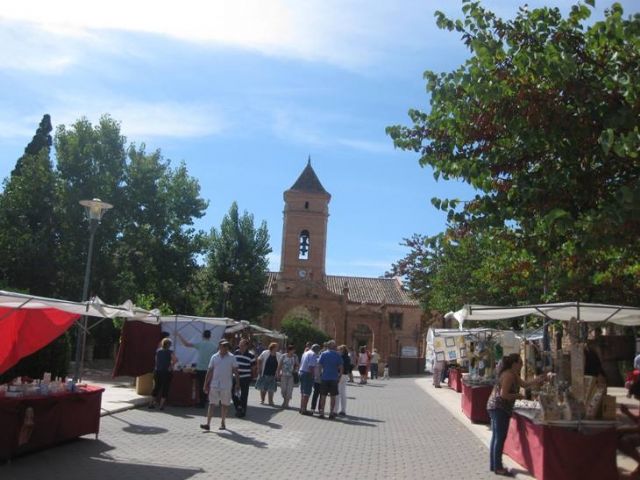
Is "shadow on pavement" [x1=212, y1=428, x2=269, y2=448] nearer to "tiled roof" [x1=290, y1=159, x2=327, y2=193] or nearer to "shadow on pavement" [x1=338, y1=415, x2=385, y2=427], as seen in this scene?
"shadow on pavement" [x1=338, y1=415, x2=385, y2=427]

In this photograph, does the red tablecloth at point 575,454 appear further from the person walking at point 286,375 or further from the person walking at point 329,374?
the person walking at point 286,375

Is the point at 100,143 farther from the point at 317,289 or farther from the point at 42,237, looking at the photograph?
the point at 317,289

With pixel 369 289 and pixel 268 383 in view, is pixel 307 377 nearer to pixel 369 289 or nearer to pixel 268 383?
pixel 268 383

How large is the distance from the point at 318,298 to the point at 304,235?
252 inches

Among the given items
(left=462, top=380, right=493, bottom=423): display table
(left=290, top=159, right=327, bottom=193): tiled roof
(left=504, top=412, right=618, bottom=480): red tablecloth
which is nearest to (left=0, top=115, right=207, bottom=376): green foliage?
(left=462, top=380, right=493, bottom=423): display table

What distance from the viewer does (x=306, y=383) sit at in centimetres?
1733

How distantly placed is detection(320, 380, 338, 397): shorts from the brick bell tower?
48267 mm

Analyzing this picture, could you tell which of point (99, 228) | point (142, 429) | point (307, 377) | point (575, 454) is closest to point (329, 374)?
point (307, 377)

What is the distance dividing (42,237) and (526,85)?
32.7m

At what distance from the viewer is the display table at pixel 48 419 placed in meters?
8.71

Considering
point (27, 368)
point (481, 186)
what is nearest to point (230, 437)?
point (27, 368)

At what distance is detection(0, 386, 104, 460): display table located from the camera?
8711 mm

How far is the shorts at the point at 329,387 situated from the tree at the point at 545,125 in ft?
23.7

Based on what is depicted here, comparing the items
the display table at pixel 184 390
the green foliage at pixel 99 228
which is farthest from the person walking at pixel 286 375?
the green foliage at pixel 99 228
